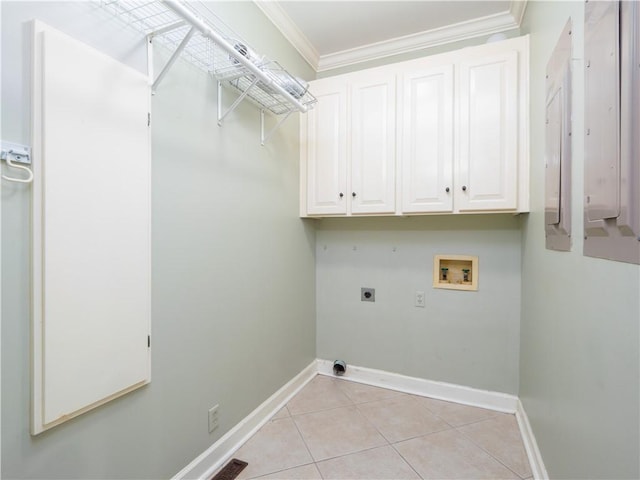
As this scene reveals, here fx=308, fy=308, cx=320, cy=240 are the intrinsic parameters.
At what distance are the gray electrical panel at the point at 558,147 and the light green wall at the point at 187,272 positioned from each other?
4.88ft

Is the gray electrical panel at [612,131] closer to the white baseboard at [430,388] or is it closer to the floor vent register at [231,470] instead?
the white baseboard at [430,388]

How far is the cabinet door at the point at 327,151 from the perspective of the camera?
2.23 m

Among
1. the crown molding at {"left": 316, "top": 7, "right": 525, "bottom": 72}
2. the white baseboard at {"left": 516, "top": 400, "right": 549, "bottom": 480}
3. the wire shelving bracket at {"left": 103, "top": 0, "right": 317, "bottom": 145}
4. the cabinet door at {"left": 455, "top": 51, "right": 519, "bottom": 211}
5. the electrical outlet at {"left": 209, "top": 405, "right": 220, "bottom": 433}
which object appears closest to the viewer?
the wire shelving bracket at {"left": 103, "top": 0, "right": 317, "bottom": 145}

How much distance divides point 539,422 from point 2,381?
211 centimetres

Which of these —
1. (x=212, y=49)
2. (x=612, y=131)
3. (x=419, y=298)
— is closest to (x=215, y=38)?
(x=212, y=49)

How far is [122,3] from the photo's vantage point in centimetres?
109

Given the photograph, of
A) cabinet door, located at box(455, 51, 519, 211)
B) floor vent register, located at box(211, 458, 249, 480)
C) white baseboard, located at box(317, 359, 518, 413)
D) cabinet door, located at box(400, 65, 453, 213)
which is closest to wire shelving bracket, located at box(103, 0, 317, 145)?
cabinet door, located at box(400, 65, 453, 213)

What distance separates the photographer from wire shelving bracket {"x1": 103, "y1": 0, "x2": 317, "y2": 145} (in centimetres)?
110

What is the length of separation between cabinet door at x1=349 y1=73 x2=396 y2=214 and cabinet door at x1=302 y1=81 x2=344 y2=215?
0.08 metres

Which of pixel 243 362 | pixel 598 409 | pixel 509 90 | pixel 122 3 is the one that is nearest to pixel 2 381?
pixel 243 362

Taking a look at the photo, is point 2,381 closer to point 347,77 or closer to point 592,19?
point 592,19

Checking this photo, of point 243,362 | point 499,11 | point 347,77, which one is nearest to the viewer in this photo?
point 243,362

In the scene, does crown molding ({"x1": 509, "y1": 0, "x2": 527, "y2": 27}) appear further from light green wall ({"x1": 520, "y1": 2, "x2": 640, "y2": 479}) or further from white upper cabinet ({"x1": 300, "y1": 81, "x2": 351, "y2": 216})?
white upper cabinet ({"x1": 300, "y1": 81, "x2": 351, "y2": 216})

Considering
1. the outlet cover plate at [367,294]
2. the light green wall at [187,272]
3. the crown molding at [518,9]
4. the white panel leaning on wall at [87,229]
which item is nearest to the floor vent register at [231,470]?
the light green wall at [187,272]
